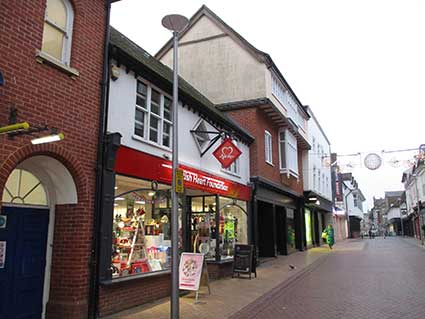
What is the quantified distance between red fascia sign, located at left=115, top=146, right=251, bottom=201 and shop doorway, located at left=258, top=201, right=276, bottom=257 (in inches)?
255

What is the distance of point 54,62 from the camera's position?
700cm

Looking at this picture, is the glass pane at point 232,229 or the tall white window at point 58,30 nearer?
the tall white window at point 58,30

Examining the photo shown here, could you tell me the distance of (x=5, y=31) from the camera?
6.20 metres

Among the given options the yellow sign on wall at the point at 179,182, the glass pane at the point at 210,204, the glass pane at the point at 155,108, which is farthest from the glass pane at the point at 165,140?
the yellow sign on wall at the point at 179,182

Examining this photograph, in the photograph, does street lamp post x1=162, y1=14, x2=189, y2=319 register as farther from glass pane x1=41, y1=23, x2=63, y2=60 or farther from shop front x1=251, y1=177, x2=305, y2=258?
shop front x1=251, y1=177, x2=305, y2=258

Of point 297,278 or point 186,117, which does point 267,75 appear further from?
point 297,278

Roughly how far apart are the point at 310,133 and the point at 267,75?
12.4 m

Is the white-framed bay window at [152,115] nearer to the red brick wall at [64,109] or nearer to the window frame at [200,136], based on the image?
the window frame at [200,136]

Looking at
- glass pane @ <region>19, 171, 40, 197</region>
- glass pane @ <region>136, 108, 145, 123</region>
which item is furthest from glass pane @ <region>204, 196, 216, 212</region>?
glass pane @ <region>19, 171, 40, 197</region>

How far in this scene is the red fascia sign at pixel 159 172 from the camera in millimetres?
8758

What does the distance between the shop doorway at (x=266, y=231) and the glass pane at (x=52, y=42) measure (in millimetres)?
14320

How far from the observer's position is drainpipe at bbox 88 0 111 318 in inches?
294

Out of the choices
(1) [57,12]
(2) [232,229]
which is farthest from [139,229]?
(2) [232,229]

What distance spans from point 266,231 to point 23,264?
48.7 ft
